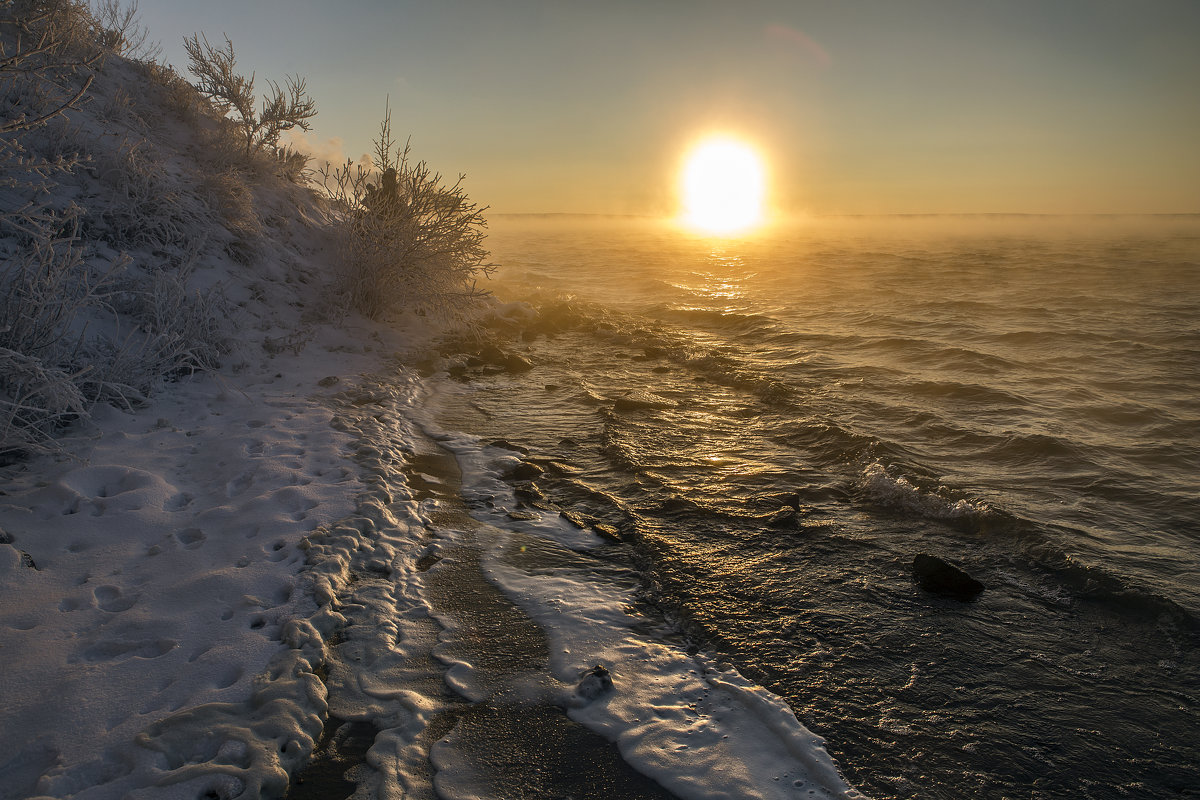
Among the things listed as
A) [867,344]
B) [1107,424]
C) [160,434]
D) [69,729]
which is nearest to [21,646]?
[69,729]

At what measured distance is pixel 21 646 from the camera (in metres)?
2.90

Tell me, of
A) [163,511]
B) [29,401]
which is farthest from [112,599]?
[29,401]

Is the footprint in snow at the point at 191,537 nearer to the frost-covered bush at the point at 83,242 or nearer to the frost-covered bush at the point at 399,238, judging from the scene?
the frost-covered bush at the point at 83,242

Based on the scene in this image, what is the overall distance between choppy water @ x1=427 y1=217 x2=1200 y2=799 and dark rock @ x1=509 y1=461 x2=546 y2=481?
16cm

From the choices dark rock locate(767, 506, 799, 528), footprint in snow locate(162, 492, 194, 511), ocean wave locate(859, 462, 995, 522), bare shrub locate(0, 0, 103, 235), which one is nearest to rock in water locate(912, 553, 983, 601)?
dark rock locate(767, 506, 799, 528)

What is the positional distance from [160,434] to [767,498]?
558 centimetres

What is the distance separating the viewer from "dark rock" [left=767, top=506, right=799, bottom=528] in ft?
16.9

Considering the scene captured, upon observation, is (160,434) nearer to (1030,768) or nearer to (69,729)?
(69,729)

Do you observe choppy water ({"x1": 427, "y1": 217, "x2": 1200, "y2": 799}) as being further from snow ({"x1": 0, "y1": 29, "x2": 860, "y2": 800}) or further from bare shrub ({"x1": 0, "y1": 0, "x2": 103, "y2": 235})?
bare shrub ({"x1": 0, "y1": 0, "x2": 103, "y2": 235})

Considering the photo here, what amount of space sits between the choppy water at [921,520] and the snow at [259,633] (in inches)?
20.5

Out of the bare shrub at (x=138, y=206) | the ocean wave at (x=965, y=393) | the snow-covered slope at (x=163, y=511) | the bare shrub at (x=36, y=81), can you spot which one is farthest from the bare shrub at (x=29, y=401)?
the ocean wave at (x=965, y=393)

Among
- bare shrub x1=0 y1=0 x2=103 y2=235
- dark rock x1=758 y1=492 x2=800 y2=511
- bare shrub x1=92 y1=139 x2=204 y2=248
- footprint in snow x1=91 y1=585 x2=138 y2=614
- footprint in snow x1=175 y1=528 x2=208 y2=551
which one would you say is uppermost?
bare shrub x1=0 y1=0 x2=103 y2=235

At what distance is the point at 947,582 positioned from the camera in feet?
13.8

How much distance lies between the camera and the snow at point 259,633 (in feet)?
8.45
